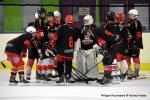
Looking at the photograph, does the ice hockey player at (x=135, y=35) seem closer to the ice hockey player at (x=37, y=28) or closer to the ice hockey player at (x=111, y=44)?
the ice hockey player at (x=111, y=44)

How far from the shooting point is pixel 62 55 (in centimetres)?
904

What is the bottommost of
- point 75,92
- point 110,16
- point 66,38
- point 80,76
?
point 75,92

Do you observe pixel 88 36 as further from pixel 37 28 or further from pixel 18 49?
pixel 18 49

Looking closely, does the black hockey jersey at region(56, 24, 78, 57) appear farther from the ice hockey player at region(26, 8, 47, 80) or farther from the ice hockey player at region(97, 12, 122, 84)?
the ice hockey player at region(26, 8, 47, 80)

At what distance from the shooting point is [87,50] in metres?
9.35

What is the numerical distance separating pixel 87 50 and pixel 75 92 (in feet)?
4.73

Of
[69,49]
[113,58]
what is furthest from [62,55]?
[113,58]

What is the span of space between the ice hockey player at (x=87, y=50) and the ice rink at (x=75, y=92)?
72 centimetres

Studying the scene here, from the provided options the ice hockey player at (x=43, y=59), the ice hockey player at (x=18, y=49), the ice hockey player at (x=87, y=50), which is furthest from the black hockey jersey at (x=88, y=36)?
the ice hockey player at (x=18, y=49)

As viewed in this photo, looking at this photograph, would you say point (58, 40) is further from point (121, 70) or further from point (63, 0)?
point (63, 0)

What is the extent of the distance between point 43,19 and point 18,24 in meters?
2.60

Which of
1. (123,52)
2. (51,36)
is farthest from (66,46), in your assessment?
(123,52)

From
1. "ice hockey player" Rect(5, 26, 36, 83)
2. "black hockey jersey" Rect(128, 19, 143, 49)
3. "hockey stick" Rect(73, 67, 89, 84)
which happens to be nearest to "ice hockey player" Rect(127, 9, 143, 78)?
"black hockey jersey" Rect(128, 19, 143, 49)

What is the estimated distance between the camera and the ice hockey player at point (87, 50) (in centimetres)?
923
